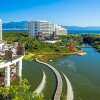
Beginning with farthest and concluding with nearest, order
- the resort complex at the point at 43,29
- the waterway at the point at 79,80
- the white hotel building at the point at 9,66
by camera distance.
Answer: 1. the resort complex at the point at 43,29
2. the waterway at the point at 79,80
3. the white hotel building at the point at 9,66

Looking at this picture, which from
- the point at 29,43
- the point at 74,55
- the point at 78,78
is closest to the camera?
the point at 78,78

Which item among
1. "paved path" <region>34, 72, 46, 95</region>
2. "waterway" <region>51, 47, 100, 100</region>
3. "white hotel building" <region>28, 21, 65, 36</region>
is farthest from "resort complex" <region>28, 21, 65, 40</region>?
"paved path" <region>34, 72, 46, 95</region>

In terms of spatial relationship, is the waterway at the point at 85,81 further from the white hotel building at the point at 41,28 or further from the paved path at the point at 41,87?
the white hotel building at the point at 41,28

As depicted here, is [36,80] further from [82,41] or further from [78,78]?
[82,41]

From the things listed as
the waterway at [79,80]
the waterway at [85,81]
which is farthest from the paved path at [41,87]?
the waterway at [85,81]

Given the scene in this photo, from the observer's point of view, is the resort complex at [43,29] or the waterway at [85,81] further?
the resort complex at [43,29]

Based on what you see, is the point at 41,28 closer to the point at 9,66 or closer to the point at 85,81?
the point at 85,81

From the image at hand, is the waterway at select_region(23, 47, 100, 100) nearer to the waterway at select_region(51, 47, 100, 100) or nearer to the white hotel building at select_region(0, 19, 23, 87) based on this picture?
the waterway at select_region(51, 47, 100, 100)

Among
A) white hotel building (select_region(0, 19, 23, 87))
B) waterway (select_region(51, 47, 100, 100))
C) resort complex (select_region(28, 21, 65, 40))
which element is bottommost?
waterway (select_region(51, 47, 100, 100))

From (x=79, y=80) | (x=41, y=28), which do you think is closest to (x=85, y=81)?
(x=79, y=80)

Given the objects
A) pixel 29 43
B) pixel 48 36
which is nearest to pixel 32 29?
pixel 48 36

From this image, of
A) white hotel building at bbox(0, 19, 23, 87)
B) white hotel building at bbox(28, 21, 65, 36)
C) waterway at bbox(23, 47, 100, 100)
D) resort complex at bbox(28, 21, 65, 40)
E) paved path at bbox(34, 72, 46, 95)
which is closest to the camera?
white hotel building at bbox(0, 19, 23, 87)
